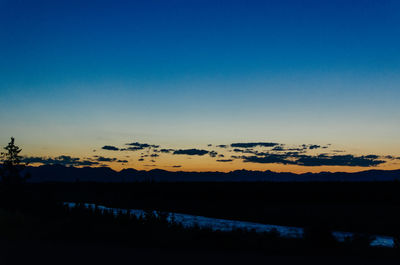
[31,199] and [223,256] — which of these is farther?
[31,199]

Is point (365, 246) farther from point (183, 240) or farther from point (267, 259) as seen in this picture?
point (183, 240)

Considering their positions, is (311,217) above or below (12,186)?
below

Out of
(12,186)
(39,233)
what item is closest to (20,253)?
(39,233)

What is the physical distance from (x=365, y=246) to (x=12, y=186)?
1194 inches

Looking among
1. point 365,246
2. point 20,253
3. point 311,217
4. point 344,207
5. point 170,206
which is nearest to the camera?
point 20,253

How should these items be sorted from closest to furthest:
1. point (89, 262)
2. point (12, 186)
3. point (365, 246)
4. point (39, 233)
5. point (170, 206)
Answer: point (89, 262) < point (365, 246) < point (39, 233) < point (12, 186) < point (170, 206)

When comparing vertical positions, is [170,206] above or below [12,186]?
below

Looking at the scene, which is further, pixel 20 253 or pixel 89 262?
pixel 20 253

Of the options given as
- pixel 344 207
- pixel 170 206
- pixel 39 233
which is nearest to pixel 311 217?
pixel 344 207

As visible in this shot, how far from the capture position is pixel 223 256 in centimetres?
1266

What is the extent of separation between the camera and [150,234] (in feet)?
53.7

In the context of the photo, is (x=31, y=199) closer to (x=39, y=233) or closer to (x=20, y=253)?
(x=39, y=233)

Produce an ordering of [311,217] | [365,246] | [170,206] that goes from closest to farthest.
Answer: [365,246] < [311,217] < [170,206]

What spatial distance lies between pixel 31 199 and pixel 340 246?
3020 cm
